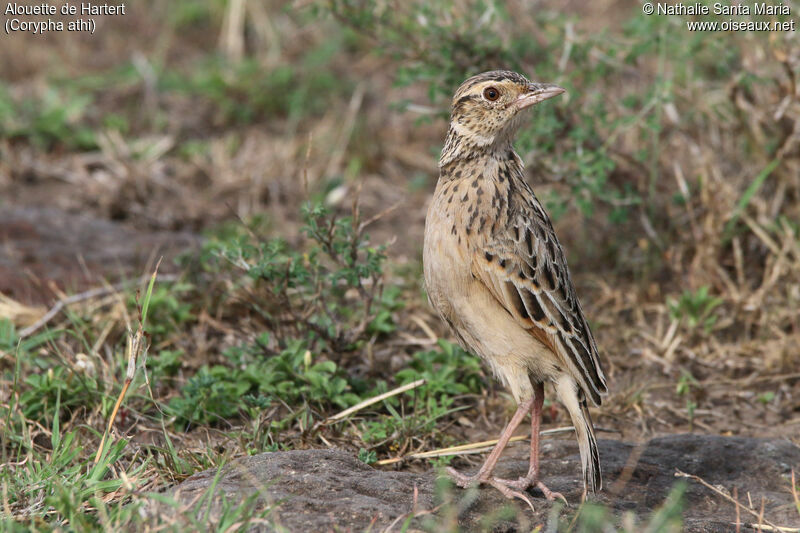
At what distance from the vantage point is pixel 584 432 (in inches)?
183

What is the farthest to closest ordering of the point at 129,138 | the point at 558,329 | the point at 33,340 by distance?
the point at 129,138
the point at 33,340
the point at 558,329

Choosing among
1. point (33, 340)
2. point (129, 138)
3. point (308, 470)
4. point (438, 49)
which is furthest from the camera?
point (129, 138)

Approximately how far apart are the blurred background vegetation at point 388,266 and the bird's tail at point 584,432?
1.00m

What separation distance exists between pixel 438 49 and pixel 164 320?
2.76 m

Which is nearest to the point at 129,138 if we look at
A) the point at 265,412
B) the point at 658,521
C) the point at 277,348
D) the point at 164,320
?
the point at 164,320

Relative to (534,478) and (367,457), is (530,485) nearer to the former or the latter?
(534,478)

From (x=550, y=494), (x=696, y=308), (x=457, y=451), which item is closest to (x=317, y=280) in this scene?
(x=457, y=451)

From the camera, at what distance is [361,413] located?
5.68 m

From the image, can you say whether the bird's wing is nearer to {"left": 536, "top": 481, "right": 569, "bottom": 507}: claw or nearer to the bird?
the bird

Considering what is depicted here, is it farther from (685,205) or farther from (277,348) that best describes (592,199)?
(277,348)

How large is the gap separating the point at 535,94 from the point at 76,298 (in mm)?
3507

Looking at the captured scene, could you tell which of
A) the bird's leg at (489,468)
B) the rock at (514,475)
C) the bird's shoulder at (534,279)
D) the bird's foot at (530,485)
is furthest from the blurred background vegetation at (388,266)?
the bird's shoulder at (534,279)

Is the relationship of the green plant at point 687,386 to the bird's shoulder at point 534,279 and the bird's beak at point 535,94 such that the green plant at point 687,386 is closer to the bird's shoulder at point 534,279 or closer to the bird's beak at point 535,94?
the bird's shoulder at point 534,279

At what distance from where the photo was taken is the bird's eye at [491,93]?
491 cm
